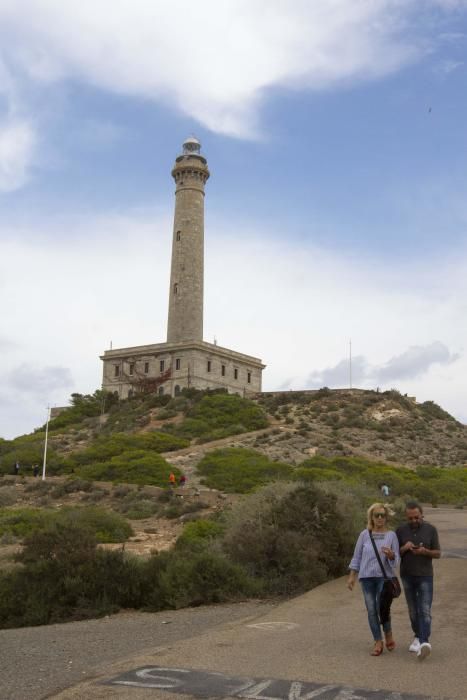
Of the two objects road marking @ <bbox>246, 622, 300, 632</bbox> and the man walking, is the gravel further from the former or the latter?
the man walking

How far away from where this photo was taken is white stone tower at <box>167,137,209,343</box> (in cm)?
6494

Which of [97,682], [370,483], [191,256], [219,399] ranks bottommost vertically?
[97,682]

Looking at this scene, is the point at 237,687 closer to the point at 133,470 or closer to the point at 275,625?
the point at 275,625

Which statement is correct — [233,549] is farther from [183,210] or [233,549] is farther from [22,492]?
[183,210]

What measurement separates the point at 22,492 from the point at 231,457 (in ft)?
38.8

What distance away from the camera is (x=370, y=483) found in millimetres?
35281

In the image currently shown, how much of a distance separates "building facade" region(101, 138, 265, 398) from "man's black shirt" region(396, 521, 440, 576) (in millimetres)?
55875

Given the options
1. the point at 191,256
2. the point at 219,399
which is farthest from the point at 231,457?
the point at 191,256

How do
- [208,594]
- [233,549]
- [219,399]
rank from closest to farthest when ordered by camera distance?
[208,594], [233,549], [219,399]

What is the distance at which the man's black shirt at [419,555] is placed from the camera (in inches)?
303

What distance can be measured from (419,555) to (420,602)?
46 cm

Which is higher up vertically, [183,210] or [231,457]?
[183,210]

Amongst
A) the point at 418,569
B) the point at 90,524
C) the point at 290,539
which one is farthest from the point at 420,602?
the point at 90,524

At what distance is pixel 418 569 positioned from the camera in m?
7.68
